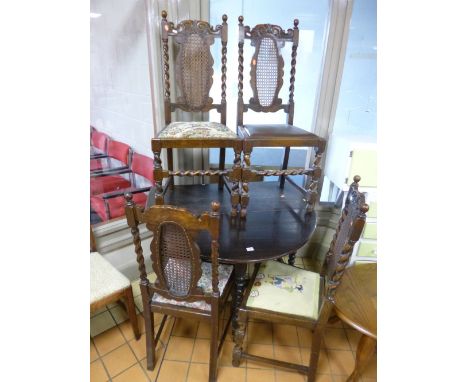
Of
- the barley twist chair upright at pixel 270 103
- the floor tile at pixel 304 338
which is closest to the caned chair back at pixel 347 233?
the barley twist chair upright at pixel 270 103

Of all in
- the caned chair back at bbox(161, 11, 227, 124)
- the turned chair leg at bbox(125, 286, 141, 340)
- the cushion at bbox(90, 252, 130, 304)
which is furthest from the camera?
the caned chair back at bbox(161, 11, 227, 124)

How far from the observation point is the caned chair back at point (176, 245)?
96 centimetres

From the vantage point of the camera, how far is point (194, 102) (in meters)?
1.66

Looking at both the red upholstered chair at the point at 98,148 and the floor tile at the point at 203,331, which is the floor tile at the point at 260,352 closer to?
the floor tile at the point at 203,331

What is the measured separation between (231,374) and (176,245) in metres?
0.86

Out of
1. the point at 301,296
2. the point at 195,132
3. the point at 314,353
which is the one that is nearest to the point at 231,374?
the point at 314,353

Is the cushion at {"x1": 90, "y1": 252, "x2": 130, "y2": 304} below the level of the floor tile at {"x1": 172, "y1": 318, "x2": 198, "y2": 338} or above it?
above

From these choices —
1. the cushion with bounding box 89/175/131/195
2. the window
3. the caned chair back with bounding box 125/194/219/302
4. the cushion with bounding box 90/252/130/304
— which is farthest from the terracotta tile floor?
the window

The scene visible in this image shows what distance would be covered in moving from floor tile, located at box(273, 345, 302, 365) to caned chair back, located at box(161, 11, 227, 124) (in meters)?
1.42

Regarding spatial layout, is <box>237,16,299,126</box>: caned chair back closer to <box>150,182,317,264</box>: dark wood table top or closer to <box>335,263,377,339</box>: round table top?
<box>150,182,317,264</box>: dark wood table top

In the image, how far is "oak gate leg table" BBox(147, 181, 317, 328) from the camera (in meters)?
1.18
